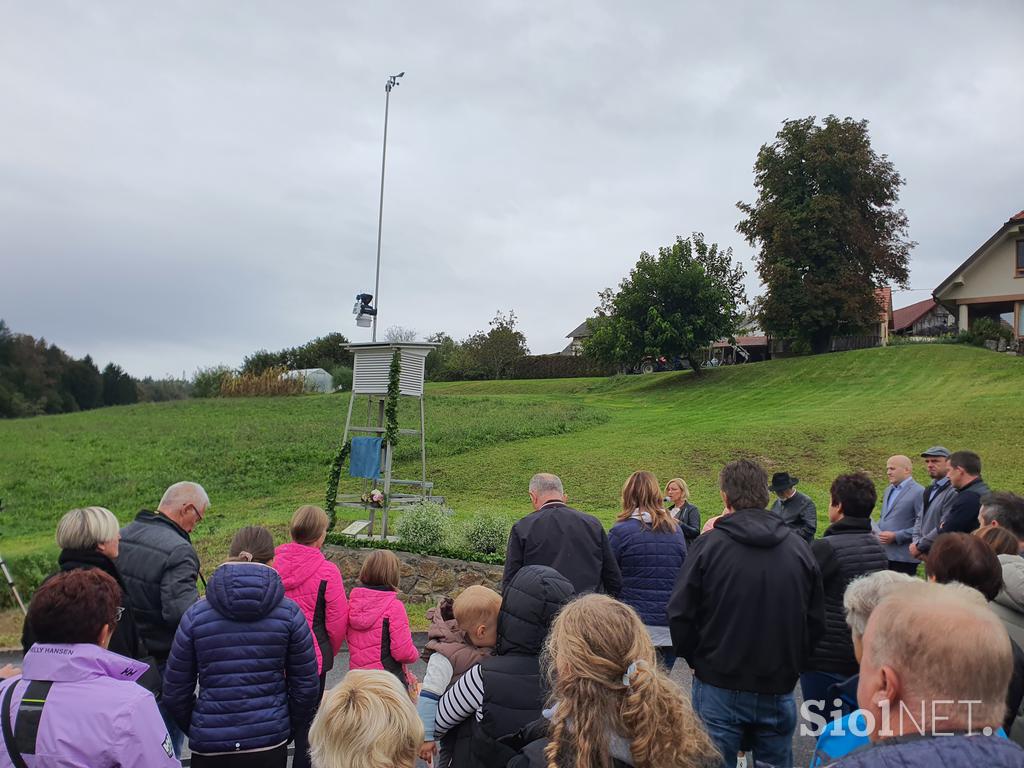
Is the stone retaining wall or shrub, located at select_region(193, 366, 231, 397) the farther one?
shrub, located at select_region(193, 366, 231, 397)

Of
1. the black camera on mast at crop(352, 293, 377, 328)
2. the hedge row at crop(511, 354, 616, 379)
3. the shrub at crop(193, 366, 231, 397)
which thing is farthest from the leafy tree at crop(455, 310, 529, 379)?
the black camera on mast at crop(352, 293, 377, 328)

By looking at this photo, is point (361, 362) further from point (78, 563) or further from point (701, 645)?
point (701, 645)

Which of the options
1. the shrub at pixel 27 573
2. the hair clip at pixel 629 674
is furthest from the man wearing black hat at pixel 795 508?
the shrub at pixel 27 573

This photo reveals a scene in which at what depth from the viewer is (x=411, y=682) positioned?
16.0 feet

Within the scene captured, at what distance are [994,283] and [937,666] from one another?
140ft

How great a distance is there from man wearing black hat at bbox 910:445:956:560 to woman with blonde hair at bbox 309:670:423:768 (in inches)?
206

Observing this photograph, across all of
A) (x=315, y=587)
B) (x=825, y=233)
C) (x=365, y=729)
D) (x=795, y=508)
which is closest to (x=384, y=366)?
(x=795, y=508)

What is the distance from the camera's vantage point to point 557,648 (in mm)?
2379

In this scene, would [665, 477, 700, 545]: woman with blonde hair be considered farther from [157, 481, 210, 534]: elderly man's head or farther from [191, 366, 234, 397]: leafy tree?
[191, 366, 234, 397]: leafy tree

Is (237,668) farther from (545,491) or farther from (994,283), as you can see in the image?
(994,283)

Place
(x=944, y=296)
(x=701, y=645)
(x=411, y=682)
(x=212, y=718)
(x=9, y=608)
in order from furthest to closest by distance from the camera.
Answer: (x=944, y=296), (x=9, y=608), (x=411, y=682), (x=701, y=645), (x=212, y=718)

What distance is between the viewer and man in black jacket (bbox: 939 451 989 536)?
20.4ft

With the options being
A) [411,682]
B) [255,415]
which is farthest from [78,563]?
[255,415]

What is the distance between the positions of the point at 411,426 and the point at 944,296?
98.1 ft
